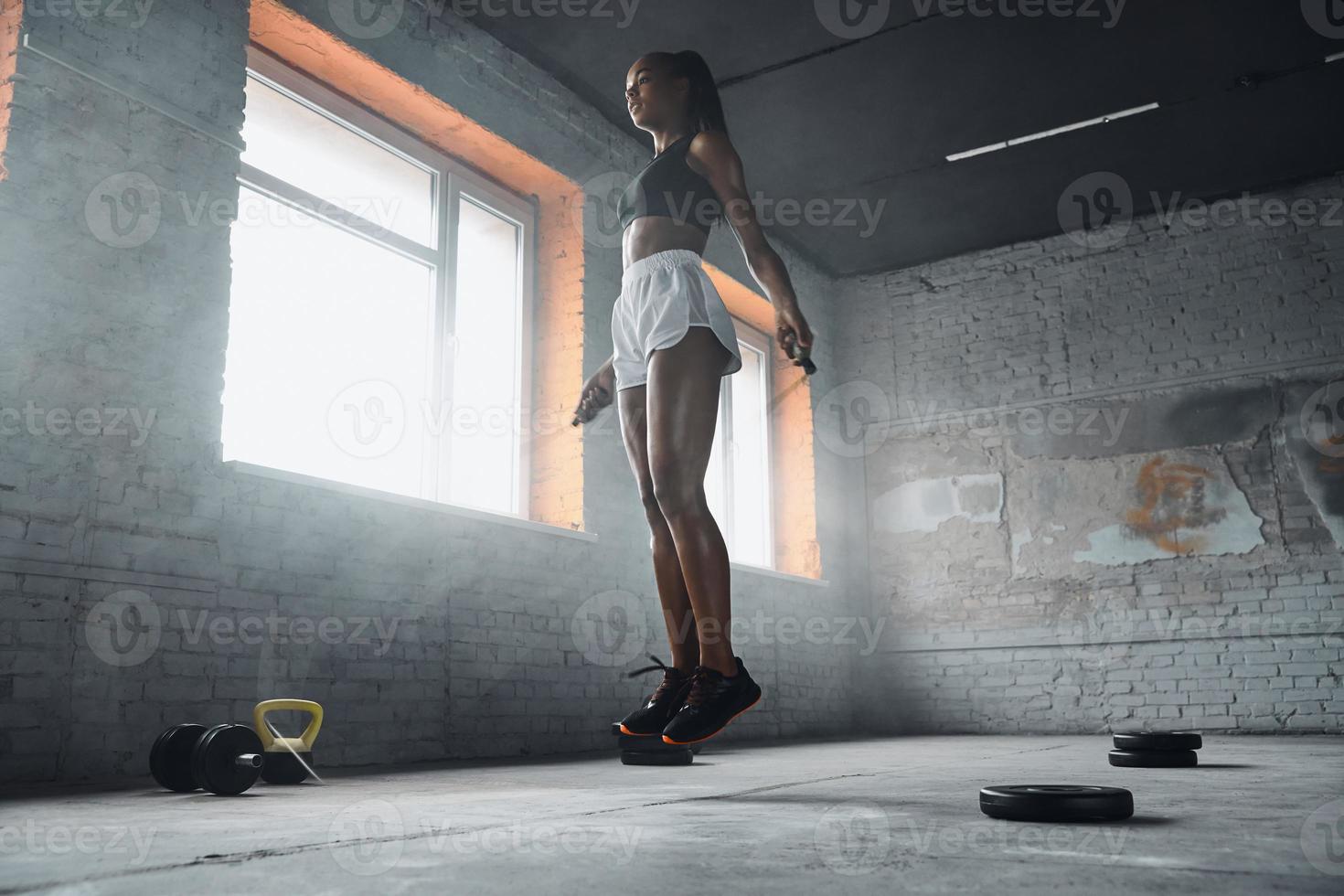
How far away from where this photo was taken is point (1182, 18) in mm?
5461

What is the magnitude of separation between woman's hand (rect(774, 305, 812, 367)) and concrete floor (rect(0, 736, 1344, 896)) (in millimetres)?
949

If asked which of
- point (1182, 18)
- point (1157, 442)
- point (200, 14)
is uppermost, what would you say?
point (1182, 18)

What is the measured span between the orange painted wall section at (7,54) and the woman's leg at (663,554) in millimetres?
2072

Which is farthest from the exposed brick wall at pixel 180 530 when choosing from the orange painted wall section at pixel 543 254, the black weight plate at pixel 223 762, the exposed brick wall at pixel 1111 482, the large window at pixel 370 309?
the exposed brick wall at pixel 1111 482

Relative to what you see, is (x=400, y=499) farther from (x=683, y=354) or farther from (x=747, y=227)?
(x=747, y=227)

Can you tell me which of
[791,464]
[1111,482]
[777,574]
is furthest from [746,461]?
[1111,482]

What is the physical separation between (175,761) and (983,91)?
5.24 meters

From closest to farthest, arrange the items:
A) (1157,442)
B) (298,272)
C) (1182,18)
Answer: (298,272) < (1182,18) < (1157,442)

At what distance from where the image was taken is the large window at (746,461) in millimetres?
7566

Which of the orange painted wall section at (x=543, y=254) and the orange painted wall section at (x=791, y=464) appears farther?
the orange painted wall section at (x=791, y=464)

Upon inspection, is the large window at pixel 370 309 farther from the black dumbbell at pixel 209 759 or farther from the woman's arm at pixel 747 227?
the woman's arm at pixel 747 227

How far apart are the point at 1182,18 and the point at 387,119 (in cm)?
389

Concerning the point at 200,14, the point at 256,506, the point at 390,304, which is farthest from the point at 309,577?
the point at 200,14

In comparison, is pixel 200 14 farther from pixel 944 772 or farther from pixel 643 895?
pixel 643 895
